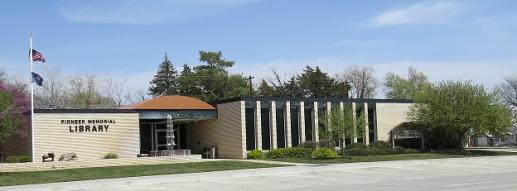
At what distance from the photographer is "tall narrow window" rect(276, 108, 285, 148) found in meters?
41.8

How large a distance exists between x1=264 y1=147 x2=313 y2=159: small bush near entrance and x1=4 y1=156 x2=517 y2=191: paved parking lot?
8.16 meters

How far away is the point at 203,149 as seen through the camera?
43.4 meters

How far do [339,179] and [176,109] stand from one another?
19573mm

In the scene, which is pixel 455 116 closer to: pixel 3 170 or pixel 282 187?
pixel 282 187

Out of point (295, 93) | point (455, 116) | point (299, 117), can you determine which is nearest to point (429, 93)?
point (455, 116)

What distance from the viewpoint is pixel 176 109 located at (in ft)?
133

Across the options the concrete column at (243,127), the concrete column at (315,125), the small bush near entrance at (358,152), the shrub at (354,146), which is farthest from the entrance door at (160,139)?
the small bush near entrance at (358,152)

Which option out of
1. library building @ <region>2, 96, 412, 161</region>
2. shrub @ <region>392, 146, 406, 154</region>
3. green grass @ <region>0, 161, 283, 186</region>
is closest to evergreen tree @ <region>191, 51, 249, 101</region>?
library building @ <region>2, 96, 412, 161</region>

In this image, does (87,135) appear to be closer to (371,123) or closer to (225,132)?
(225,132)

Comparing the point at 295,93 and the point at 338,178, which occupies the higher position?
the point at 295,93

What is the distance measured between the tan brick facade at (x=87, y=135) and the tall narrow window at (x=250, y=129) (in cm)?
708

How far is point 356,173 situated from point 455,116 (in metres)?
18.3

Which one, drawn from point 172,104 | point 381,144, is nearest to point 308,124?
point 381,144

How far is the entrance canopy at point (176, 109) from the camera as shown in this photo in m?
40.0
